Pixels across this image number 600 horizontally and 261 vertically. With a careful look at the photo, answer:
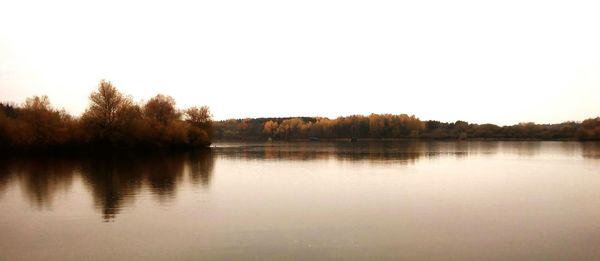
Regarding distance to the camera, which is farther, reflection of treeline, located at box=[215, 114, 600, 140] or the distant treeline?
reflection of treeline, located at box=[215, 114, 600, 140]

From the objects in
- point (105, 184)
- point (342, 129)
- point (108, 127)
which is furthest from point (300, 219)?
point (342, 129)

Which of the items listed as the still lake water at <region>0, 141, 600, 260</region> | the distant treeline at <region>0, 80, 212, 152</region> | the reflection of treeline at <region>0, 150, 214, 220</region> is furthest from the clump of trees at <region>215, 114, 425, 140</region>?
the still lake water at <region>0, 141, 600, 260</region>

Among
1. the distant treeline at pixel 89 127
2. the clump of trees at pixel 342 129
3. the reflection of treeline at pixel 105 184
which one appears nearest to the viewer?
A: the reflection of treeline at pixel 105 184

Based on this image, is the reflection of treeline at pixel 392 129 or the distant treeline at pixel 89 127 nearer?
the distant treeline at pixel 89 127

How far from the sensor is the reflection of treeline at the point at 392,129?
433ft

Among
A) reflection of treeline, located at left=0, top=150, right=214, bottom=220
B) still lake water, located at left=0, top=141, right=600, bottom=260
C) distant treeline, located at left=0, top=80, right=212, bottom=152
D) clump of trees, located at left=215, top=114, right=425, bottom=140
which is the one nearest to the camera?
still lake water, located at left=0, top=141, right=600, bottom=260

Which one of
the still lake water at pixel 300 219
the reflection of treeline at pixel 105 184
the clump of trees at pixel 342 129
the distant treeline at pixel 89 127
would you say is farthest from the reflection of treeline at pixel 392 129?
the still lake water at pixel 300 219

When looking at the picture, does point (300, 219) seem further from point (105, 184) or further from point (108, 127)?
point (108, 127)

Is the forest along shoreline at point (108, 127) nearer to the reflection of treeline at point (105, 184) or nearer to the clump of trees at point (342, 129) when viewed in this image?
the reflection of treeline at point (105, 184)

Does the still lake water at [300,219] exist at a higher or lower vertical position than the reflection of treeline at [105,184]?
lower

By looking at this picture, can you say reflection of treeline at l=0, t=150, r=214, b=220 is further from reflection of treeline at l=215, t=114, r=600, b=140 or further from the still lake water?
reflection of treeline at l=215, t=114, r=600, b=140

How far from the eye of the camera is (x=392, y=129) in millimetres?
150000

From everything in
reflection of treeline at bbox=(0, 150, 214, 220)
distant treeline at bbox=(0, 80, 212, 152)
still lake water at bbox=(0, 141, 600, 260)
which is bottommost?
still lake water at bbox=(0, 141, 600, 260)

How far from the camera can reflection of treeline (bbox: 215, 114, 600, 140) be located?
132m
